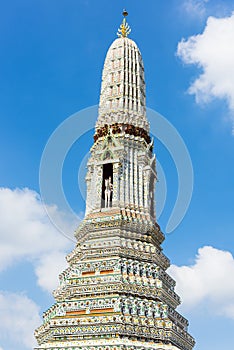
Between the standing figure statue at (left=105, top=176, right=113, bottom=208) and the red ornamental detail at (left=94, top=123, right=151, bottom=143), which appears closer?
the standing figure statue at (left=105, top=176, right=113, bottom=208)

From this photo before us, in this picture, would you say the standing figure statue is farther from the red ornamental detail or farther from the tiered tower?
the red ornamental detail

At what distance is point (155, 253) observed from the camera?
30.8 m

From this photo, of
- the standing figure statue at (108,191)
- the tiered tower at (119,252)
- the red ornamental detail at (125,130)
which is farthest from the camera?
the red ornamental detail at (125,130)

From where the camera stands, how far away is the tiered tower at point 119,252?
2622 centimetres

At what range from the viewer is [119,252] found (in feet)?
97.2

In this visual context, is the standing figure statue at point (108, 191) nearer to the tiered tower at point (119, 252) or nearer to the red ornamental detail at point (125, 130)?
the tiered tower at point (119, 252)

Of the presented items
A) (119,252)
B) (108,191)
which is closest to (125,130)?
(108,191)

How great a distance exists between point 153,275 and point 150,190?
705 centimetres

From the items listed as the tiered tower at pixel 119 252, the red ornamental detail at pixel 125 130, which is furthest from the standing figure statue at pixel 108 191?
the red ornamental detail at pixel 125 130

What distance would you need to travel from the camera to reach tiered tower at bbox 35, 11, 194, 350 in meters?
26.2

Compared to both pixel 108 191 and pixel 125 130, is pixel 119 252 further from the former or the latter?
pixel 125 130

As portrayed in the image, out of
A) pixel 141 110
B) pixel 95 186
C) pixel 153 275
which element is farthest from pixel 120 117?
pixel 153 275

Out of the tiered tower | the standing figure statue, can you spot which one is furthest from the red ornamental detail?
the standing figure statue

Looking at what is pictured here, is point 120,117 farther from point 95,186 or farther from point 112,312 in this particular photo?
point 112,312
